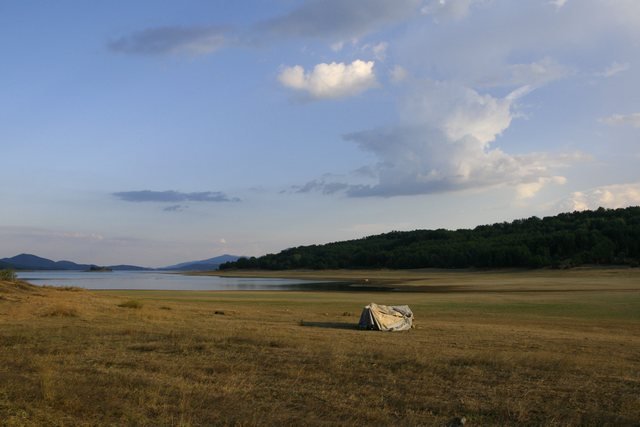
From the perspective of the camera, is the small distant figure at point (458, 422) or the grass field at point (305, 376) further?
the grass field at point (305, 376)

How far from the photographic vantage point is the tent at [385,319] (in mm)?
20656

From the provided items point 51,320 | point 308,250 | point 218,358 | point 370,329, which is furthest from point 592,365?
point 308,250

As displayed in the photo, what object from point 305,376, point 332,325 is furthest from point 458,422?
point 332,325

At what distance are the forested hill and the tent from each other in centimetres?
7867

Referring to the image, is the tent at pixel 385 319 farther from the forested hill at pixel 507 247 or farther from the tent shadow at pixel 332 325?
the forested hill at pixel 507 247

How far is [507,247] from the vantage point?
11012 cm

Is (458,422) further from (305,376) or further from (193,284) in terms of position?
(193,284)

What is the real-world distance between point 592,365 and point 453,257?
11273 centimetres

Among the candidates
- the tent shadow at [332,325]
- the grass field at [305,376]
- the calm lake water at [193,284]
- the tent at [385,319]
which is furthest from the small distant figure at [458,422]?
the calm lake water at [193,284]

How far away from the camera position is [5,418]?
716 cm

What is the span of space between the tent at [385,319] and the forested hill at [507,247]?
78673 mm

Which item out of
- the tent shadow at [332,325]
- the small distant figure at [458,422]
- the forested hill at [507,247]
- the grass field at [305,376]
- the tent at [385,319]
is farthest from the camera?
the forested hill at [507,247]

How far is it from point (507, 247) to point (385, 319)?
95.7 metres

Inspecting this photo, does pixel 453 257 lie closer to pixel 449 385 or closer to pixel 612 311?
pixel 612 311
